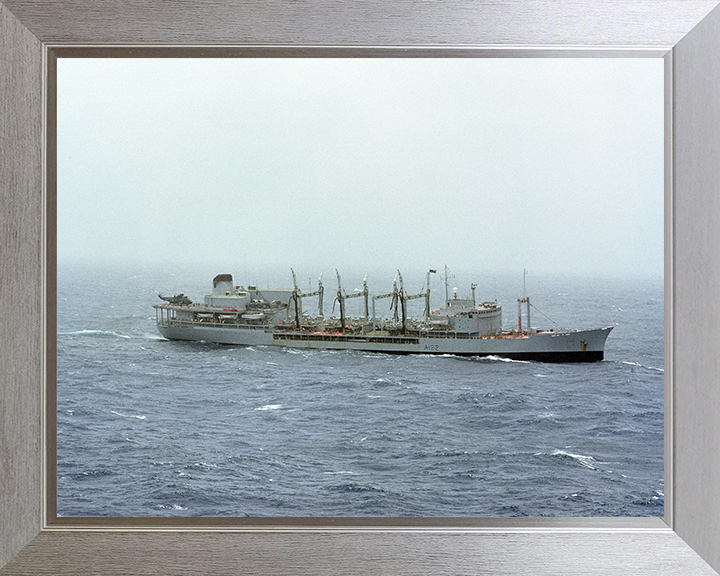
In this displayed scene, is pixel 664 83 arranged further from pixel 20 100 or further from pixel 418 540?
pixel 20 100

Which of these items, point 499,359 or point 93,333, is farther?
point 499,359

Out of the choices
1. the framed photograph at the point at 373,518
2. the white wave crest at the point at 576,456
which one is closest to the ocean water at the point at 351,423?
the white wave crest at the point at 576,456

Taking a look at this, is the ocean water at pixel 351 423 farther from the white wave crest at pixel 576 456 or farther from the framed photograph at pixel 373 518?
the framed photograph at pixel 373 518

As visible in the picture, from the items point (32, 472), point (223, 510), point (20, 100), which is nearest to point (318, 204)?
point (20, 100)

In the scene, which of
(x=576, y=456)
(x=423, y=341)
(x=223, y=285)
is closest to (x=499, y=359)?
(x=423, y=341)

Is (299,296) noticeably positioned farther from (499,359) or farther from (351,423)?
(499,359)

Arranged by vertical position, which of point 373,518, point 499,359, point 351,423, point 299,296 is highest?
point 299,296
